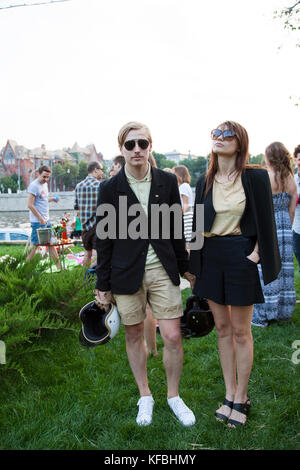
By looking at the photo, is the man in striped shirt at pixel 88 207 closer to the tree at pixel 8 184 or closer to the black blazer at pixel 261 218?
the black blazer at pixel 261 218

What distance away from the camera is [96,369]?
3676 mm

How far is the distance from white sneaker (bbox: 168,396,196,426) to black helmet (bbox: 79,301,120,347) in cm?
69

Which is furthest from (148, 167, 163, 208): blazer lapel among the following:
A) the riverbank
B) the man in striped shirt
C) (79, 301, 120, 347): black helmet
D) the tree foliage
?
the tree foliage

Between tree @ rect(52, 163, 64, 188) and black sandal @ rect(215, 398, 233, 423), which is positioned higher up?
tree @ rect(52, 163, 64, 188)

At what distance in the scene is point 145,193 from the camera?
2.76 meters

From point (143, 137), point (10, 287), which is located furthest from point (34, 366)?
point (143, 137)

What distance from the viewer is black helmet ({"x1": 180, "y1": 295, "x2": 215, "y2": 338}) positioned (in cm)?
295

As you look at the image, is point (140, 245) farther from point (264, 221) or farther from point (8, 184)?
point (8, 184)

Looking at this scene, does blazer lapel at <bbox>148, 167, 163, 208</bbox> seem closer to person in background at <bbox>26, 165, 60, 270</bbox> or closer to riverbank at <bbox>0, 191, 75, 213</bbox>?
person in background at <bbox>26, 165, 60, 270</bbox>

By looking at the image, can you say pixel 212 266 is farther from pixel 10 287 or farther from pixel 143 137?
pixel 10 287

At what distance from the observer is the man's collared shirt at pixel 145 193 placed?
107 inches

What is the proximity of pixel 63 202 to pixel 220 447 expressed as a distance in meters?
73.0

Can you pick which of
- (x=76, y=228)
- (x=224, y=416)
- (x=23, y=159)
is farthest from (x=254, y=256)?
(x=23, y=159)

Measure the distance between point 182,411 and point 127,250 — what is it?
48.9 inches
